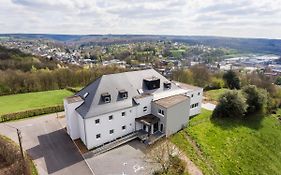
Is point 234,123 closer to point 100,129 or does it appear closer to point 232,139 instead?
point 232,139

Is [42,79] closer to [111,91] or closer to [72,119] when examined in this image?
[72,119]

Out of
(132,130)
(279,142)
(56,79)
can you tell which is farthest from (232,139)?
(56,79)

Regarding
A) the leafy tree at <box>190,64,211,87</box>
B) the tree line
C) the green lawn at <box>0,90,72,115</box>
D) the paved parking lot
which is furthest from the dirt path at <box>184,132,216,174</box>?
the tree line

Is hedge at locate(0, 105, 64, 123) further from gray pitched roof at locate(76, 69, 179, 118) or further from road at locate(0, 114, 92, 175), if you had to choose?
gray pitched roof at locate(76, 69, 179, 118)

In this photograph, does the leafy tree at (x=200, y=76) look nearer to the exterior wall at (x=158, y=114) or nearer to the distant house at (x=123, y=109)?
the distant house at (x=123, y=109)

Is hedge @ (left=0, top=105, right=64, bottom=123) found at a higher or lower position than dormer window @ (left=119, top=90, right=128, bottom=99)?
lower

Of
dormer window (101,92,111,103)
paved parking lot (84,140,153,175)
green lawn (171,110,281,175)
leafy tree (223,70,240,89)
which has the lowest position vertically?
green lawn (171,110,281,175)

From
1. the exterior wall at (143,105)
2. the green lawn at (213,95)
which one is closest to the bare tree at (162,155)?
the exterior wall at (143,105)
